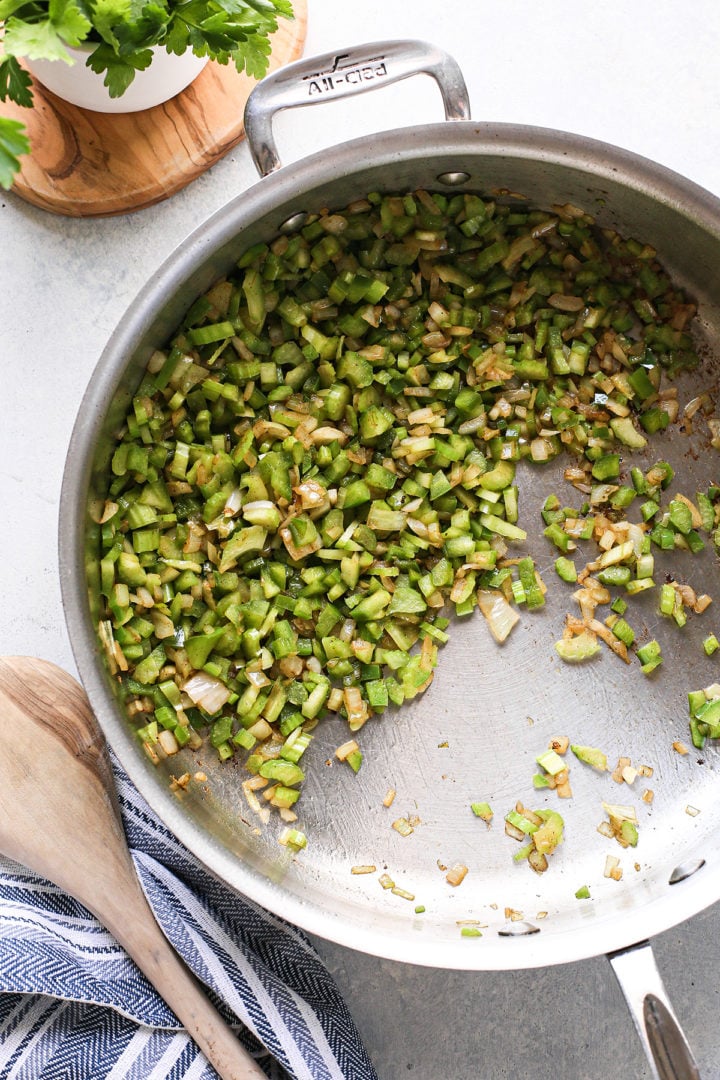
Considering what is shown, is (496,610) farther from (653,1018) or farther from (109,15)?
(109,15)

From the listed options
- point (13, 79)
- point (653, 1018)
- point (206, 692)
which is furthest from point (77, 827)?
point (13, 79)

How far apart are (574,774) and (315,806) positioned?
0.39 metres

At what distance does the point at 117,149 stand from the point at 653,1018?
1.35 m

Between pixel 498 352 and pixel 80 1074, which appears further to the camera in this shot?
pixel 498 352

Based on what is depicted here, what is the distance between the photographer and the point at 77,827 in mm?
1225

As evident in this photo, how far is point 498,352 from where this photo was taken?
133 centimetres

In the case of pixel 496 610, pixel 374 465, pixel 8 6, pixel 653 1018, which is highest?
pixel 8 6

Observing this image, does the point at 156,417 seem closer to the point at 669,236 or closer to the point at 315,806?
the point at 315,806

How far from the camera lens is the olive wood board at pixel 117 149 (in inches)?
51.9

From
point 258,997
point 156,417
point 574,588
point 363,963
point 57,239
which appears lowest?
point 363,963

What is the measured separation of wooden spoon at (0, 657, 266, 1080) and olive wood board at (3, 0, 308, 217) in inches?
26.3

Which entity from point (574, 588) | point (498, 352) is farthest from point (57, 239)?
point (574, 588)

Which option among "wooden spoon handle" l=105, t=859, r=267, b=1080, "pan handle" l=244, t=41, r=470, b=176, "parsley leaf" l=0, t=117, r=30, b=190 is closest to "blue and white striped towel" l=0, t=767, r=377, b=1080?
"wooden spoon handle" l=105, t=859, r=267, b=1080

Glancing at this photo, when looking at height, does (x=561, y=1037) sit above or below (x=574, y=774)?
below
